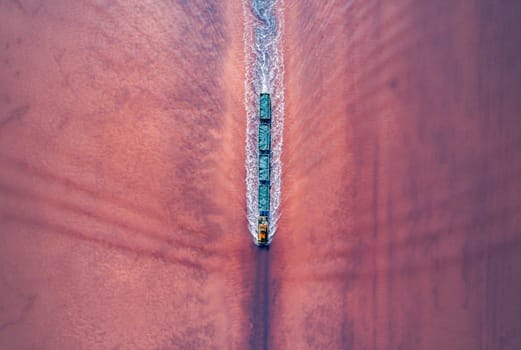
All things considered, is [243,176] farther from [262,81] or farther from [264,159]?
[262,81]

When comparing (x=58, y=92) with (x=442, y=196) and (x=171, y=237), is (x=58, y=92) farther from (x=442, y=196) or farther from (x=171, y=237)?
(x=442, y=196)

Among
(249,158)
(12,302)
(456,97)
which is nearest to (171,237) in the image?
(249,158)
